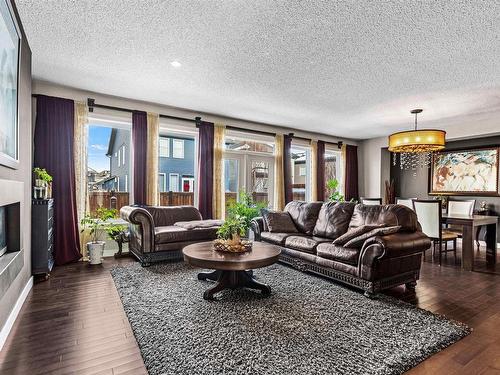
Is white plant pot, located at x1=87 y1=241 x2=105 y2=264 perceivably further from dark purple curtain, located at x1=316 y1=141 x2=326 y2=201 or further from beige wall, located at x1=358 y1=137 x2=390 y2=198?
beige wall, located at x1=358 y1=137 x2=390 y2=198

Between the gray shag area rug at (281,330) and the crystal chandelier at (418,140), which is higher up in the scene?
the crystal chandelier at (418,140)

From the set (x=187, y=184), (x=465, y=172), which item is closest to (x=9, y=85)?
(x=187, y=184)

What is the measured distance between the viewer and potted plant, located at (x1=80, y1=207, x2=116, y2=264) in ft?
13.5

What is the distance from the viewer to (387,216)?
3373 mm

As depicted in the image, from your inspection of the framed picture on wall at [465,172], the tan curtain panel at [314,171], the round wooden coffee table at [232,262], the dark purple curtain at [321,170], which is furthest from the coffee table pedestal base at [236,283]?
the framed picture on wall at [465,172]

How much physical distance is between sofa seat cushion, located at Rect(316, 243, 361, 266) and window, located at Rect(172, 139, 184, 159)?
11.8 feet

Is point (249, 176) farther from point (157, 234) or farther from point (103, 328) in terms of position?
point (103, 328)

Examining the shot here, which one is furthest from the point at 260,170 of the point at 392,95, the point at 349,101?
the point at 392,95

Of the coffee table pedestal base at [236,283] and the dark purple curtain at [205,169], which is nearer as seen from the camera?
the coffee table pedestal base at [236,283]

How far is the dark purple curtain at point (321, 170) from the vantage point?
729 centimetres

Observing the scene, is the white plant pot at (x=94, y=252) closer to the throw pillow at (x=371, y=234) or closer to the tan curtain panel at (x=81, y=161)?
the tan curtain panel at (x=81, y=161)

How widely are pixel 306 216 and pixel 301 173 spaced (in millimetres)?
3176

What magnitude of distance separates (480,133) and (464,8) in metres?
4.50

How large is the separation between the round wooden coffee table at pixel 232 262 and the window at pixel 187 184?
8.95 ft
